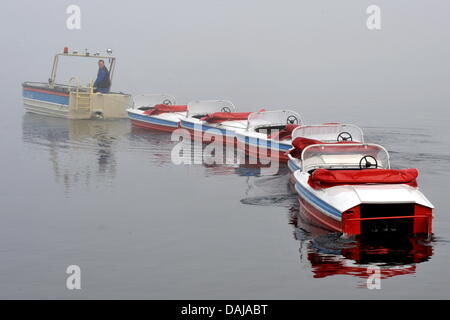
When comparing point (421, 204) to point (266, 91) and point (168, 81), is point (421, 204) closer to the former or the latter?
point (266, 91)

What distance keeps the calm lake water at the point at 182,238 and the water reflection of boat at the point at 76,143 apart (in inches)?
5.2

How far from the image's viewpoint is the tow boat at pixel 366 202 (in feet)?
51.4

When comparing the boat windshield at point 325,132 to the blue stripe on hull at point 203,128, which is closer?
the boat windshield at point 325,132

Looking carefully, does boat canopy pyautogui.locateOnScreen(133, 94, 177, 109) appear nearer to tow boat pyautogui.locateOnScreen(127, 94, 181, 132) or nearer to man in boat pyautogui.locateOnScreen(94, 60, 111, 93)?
tow boat pyautogui.locateOnScreen(127, 94, 181, 132)

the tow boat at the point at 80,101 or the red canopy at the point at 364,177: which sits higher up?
the tow boat at the point at 80,101

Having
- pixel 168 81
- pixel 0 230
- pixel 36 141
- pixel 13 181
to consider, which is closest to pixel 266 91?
pixel 168 81

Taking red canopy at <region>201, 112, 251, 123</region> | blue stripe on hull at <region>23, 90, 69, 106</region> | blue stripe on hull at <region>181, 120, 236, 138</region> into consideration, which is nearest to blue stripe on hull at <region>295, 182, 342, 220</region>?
blue stripe on hull at <region>181, 120, 236, 138</region>

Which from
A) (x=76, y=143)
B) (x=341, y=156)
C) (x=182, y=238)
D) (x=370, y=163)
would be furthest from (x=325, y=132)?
(x=76, y=143)

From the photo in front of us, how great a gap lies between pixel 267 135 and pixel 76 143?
28.0 ft

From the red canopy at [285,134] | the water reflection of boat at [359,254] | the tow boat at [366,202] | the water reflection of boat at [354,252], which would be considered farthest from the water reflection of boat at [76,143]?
the water reflection of boat at [359,254]

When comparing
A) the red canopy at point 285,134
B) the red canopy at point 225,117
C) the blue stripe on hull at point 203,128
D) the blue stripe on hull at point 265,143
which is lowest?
the blue stripe on hull at point 265,143

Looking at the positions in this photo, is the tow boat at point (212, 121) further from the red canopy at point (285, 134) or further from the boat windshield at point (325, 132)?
the boat windshield at point (325, 132)
